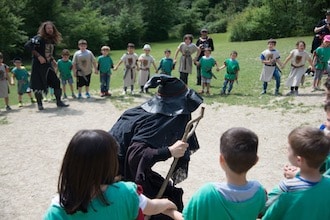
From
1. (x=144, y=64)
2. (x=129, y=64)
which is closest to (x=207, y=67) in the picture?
(x=144, y=64)

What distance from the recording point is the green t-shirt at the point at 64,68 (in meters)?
11.4

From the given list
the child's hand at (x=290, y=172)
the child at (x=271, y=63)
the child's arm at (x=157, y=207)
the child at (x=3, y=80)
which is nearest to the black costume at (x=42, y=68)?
the child at (x=3, y=80)

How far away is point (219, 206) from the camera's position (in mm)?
2148

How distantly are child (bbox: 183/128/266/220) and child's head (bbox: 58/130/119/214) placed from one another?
0.58m

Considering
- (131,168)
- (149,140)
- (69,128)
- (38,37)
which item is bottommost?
(69,128)

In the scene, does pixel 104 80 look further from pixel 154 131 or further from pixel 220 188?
pixel 220 188

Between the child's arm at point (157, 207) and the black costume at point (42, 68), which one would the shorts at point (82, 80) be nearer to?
the black costume at point (42, 68)

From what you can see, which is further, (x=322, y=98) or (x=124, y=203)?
(x=322, y=98)

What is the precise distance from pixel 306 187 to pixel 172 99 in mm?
1238

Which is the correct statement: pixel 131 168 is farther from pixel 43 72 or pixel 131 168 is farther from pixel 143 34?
pixel 143 34

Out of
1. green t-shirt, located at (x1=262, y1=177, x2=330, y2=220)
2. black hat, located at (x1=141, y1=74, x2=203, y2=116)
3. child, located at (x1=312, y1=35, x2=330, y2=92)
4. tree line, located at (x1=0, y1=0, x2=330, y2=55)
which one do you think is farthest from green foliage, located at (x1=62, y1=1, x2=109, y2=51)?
green t-shirt, located at (x1=262, y1=177, x2=330, y2=220)

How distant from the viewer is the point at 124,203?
2.06 metres

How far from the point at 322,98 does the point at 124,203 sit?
9661mm

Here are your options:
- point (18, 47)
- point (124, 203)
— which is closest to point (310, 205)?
point (124, 203)
